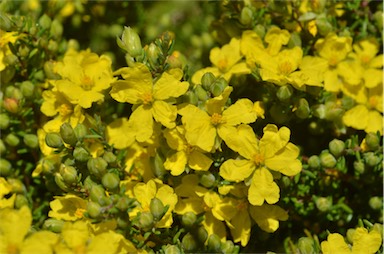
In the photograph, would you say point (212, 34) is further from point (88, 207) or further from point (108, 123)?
point (88, 207)

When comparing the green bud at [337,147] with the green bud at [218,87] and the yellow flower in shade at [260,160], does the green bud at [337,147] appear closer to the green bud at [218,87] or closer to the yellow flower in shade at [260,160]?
the yellow flower in shade at [260,160]

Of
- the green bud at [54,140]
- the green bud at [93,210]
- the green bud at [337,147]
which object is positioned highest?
the green bud at [54,140]

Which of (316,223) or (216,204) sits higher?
(216,204)

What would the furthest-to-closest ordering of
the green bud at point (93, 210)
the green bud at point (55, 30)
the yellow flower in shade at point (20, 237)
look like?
the green bud at point (55, 30)
the green bud at point (93, 210)
the yellow flower in shade at point (20, 237)

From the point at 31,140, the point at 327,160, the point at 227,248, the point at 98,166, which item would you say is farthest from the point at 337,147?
the point at 31,140

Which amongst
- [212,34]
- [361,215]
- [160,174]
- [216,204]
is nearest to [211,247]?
[216,204]

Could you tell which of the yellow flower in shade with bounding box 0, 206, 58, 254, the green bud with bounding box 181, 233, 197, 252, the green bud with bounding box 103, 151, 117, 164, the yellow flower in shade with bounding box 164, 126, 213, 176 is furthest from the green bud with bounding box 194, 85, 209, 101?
the yellow flower in shade with bounding box 0, 206, 58, 254

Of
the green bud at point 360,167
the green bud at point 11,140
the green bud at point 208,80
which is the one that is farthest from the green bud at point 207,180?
the green bud at point 11,140
